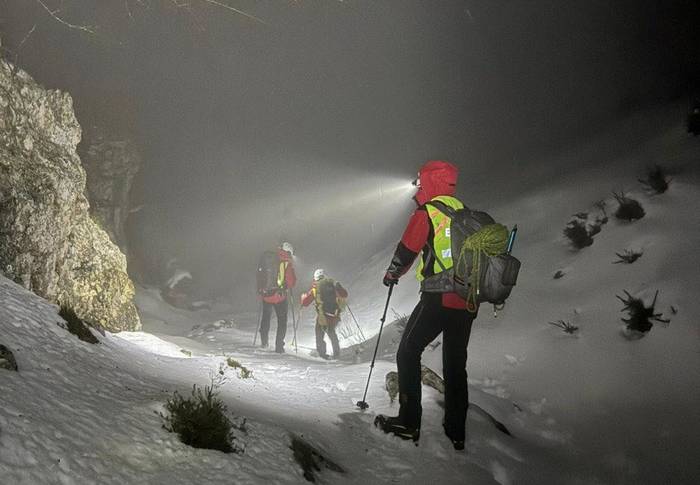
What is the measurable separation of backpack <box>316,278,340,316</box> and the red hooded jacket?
647cm

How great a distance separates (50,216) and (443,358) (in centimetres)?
594

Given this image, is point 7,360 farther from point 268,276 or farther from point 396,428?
point 268,276

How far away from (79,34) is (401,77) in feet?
73.6

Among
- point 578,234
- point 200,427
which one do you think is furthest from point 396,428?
point 578,234

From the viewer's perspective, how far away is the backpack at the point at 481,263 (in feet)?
11.2

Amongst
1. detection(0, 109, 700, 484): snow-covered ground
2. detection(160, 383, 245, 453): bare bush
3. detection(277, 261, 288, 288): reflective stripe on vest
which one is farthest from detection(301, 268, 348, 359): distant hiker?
detection(160, 383, 245, 453): bare bush

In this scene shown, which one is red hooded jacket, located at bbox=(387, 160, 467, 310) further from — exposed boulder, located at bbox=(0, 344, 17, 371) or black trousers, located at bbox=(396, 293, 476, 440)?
exposed boulder, located at bbox=(0, 344, 17, 371)

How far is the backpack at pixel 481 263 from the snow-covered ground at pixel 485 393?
56.3 inches

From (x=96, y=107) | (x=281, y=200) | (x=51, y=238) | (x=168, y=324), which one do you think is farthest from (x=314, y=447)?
(x=281, y=200)

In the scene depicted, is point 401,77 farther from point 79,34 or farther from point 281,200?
point 79,34

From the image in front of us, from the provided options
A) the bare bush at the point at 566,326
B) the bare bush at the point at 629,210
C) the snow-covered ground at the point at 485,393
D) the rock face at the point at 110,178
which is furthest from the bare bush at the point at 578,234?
the rock face at the point at 110,178

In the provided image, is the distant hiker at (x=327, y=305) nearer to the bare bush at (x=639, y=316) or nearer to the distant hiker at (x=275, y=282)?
the distant hiker at (x=275, y=282)

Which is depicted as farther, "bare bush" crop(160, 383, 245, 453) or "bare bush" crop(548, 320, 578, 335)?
"bare bush" crop(548, 320, 578, 335)

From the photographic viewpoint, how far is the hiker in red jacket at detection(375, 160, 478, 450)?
362 centimetres
